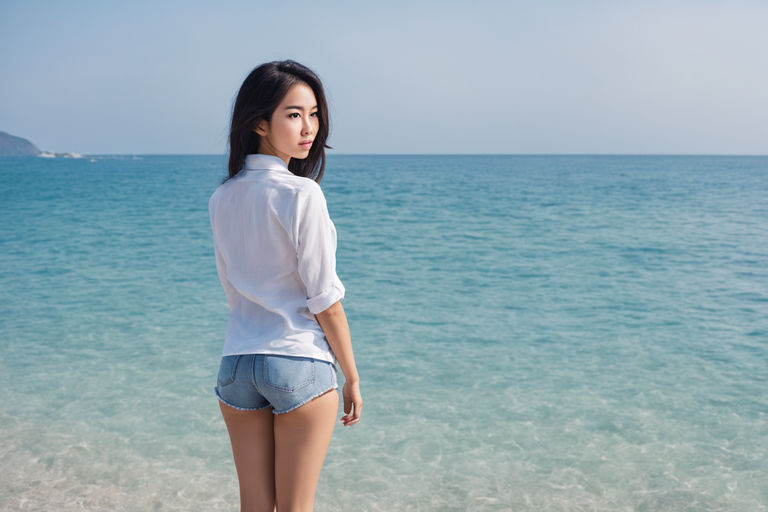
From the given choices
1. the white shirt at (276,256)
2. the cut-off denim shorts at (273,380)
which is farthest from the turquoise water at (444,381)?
the cut-off denim shorts at (273,380)

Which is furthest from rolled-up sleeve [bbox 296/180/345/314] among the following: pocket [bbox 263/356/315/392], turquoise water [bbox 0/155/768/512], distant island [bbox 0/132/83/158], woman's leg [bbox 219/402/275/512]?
distant island [bbox 0/132/83/158]

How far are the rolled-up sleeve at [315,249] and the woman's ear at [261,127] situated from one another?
9.9 inches

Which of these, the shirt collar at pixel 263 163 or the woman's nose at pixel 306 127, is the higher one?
the woman's nose at pixel 306 127

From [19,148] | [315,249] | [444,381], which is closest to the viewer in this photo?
[315,249]

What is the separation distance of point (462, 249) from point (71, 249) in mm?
7588

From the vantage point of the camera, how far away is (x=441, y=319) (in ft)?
24.0

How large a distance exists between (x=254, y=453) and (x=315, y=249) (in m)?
0.61

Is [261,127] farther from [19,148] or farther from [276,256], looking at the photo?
[19,148]

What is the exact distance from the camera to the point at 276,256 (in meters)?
1.62

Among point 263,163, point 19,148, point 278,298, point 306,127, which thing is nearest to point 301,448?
point 278,298

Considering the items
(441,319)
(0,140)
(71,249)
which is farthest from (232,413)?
(0,140)

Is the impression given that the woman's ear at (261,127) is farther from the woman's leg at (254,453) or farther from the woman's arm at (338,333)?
the woman's leg at (254,453)

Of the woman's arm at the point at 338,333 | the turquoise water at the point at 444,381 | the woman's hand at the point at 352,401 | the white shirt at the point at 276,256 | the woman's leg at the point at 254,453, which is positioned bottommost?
the turquoise water at the point at 444,381

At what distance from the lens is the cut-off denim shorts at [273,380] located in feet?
5.24
